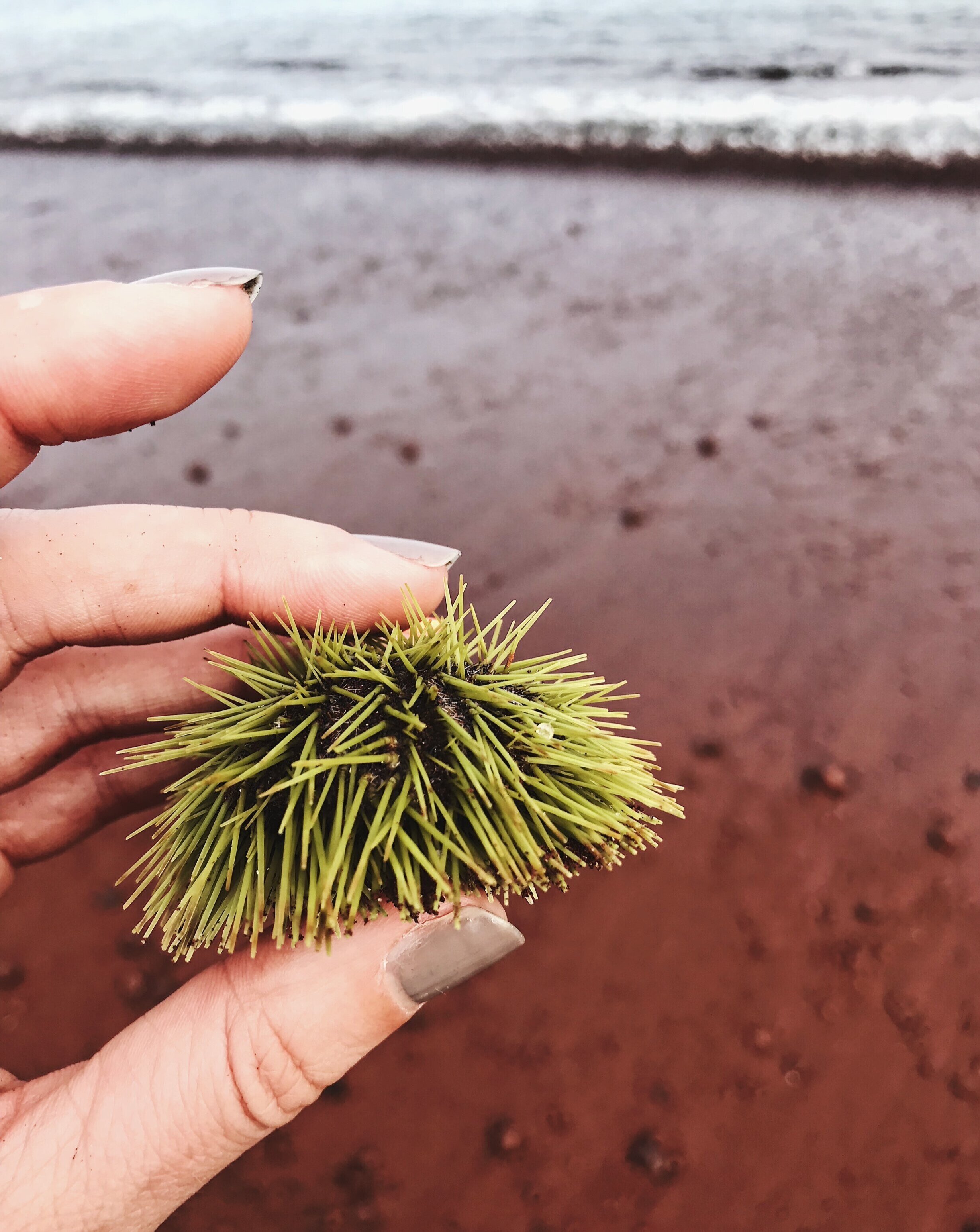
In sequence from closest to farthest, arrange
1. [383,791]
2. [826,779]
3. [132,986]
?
[383,791] → [132,986] → [826,779]

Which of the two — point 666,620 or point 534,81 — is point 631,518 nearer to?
point 666,620

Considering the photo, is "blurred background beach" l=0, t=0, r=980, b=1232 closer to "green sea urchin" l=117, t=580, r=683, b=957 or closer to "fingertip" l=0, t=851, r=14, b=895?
"fingertip" l=0, t=851, r=14, b=895

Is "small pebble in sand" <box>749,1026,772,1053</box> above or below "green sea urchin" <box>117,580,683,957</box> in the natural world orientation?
below

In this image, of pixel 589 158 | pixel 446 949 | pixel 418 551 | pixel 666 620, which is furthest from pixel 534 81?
pixel 446 949

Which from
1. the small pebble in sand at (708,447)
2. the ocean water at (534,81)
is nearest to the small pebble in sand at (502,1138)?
the small pebble in sand at (708,447)

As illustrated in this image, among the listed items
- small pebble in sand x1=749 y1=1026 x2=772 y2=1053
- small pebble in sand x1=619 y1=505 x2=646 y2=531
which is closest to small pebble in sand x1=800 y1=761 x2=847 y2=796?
small pebble in sand x1=749 y1=1026 x2=772 y2=1053

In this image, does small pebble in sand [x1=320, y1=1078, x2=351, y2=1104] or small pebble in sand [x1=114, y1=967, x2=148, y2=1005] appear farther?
small pebble in sand [x1=114, y1=967, x2=148, y2=1005]
